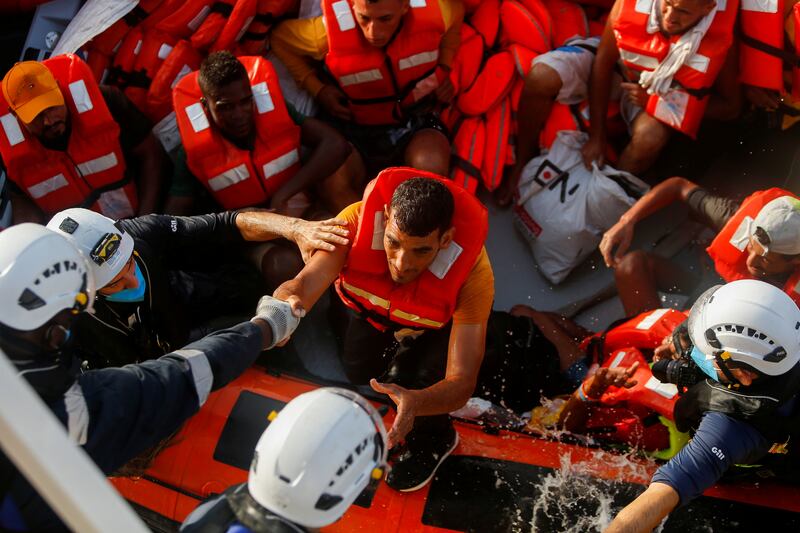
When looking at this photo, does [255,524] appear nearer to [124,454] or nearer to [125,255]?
[124,454]

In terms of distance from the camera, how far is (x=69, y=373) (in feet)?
6.57

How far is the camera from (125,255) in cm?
261

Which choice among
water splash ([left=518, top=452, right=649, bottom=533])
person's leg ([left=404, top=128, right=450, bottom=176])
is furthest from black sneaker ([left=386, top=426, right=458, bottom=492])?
person's leg ([left=404, top=128, right=450, bottom=176])

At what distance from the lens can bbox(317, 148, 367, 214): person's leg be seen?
3877 millimetres

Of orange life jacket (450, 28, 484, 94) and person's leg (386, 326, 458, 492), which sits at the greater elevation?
orange life jacket (450, 28, 484, 94)

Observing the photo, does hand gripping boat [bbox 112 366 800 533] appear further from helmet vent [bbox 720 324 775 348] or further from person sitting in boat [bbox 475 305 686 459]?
helmet vent [bbox 720 324 775 348]

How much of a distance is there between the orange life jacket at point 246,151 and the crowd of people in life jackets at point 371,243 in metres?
0.01

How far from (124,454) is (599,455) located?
1.69m

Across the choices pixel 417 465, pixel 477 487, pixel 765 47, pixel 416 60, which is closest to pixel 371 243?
pixel 417 465

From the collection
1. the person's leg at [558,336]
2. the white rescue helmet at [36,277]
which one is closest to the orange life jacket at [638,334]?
the person's leg at [558,336]

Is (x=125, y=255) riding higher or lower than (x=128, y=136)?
higher

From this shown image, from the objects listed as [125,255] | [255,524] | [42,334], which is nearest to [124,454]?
[42,334]

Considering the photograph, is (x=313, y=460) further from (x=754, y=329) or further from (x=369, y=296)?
(x=754, y=329)

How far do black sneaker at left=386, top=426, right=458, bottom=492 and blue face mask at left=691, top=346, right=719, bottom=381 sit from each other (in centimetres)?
93
